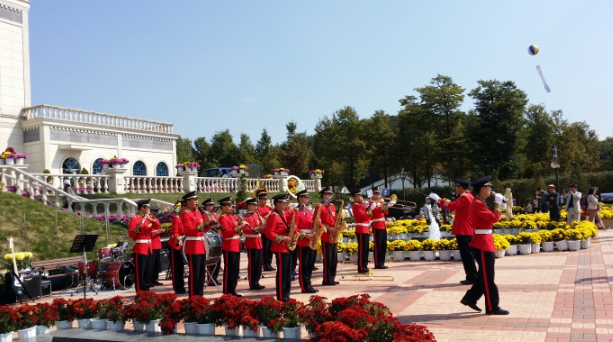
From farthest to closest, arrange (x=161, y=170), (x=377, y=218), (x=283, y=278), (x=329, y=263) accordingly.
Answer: (x=161, y=170)
(x=377, y=218)
(x=329, y=263)
(x=283, y=278)

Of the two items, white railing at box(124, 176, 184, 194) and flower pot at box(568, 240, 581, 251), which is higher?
white railing at box(124, 176, 184, 194)

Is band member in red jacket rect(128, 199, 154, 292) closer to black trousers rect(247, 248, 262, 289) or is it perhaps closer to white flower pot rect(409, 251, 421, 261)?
black trousers rect(247, 248, 262, 289)

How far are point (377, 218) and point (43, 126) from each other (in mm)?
23295

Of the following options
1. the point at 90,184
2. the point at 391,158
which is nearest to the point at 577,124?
the point at 391,158

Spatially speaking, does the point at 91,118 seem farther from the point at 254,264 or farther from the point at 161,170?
the point at 254,264

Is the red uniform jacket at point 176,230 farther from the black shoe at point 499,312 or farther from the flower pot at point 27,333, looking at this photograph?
the black shoe at point 499,312

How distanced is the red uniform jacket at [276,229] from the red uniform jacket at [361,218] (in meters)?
3.69

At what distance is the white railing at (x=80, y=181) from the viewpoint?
2177 cm

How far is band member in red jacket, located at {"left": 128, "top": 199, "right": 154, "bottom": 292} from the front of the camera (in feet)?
37.8

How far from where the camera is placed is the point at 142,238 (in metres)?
11.9

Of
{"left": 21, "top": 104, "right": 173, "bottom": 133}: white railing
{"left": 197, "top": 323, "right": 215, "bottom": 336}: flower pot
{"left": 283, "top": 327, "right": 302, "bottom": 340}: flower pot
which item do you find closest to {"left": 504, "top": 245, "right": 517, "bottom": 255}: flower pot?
{"left": 283, "top": 327, "right": 302, "bottom": 340}: flower pot

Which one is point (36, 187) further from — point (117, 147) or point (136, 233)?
point (117, 147)

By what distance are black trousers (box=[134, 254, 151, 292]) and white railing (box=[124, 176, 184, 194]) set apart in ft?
43.7

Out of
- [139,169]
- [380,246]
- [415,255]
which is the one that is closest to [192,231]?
[380,246]
